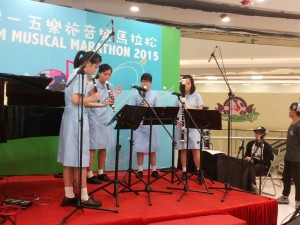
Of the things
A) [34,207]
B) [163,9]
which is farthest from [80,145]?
[163,9]

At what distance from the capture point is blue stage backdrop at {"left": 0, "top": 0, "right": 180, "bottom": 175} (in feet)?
14.6

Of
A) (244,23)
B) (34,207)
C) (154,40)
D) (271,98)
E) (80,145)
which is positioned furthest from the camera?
(271,98)

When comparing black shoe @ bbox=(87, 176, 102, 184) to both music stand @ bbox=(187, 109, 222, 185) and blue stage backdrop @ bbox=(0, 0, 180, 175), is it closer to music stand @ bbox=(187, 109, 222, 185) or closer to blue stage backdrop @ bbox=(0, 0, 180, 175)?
blue stage backdrop @ bbox=(0, 0, 180, 175)

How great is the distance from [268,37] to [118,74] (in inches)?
134

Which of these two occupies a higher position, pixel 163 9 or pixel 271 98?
pixel 163 9

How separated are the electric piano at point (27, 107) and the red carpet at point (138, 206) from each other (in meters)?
0.73

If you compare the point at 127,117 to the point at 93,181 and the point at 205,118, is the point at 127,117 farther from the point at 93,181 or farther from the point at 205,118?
the point at 93,181

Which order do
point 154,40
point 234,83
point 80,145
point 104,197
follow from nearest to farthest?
point 80,145, point 104,197, point 154,40, point 234,83

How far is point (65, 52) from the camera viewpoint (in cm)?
482

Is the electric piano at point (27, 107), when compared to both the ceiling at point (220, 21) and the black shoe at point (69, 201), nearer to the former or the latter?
the black shoe at point (69, 201)

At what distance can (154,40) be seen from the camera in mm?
5598

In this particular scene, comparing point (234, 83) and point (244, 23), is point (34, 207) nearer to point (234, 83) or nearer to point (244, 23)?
point (244, 23)

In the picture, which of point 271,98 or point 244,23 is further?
point 271,98

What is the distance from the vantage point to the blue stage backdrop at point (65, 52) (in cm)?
446
